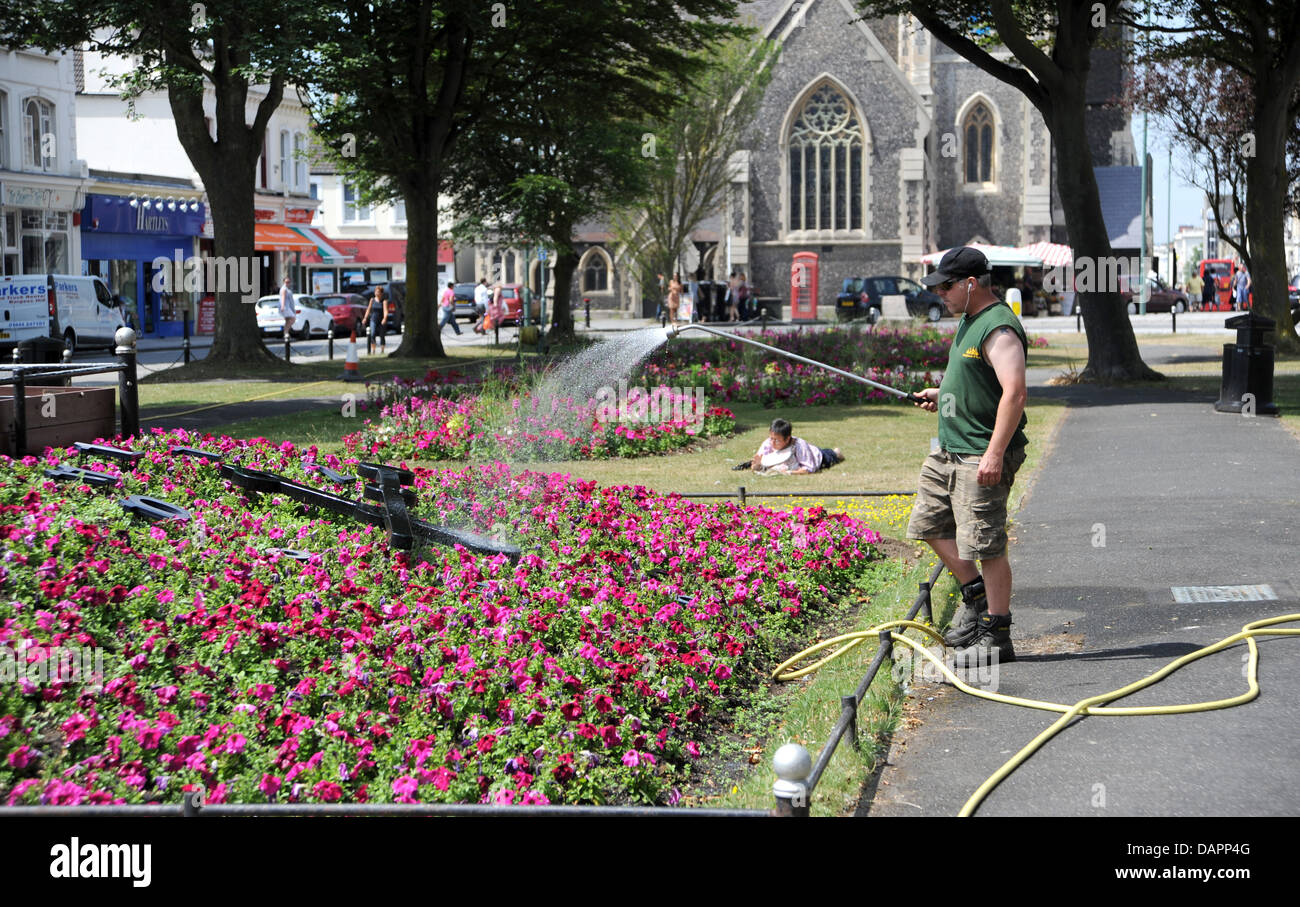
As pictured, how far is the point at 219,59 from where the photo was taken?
86.9ft

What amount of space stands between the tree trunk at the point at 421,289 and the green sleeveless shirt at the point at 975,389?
26073 millimetres

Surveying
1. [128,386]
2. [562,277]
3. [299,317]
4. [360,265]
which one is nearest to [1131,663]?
[128,386]

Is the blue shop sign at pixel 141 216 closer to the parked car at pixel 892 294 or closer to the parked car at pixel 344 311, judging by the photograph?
the parked car at pixel 344 311

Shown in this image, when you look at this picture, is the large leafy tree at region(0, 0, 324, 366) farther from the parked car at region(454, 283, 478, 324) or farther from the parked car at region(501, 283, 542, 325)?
the parked car at region(454, 283, 478, 324)

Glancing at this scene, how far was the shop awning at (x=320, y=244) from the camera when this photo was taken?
5962cm

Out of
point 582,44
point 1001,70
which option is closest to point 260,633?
point 1001,70

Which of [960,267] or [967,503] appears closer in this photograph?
[967,503]

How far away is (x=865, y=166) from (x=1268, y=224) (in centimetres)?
3866

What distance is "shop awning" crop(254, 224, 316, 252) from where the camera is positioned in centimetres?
5603

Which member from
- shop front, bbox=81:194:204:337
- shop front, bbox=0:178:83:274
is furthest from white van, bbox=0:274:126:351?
shop front, bbox=81:194:204:337

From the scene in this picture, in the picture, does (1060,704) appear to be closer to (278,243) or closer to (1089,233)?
(1089,233)

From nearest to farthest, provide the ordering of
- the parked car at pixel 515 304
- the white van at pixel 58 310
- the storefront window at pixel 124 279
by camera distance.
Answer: the white van at pixel 58 310 < the storefront window at pixel 124 279 < the parked car at pixel 515 304

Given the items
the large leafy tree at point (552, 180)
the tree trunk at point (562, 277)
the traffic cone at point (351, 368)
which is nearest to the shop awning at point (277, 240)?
the large leafy tree at point (552, 180)

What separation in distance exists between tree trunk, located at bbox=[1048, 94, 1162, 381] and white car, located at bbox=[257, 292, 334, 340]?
27.9 metres
